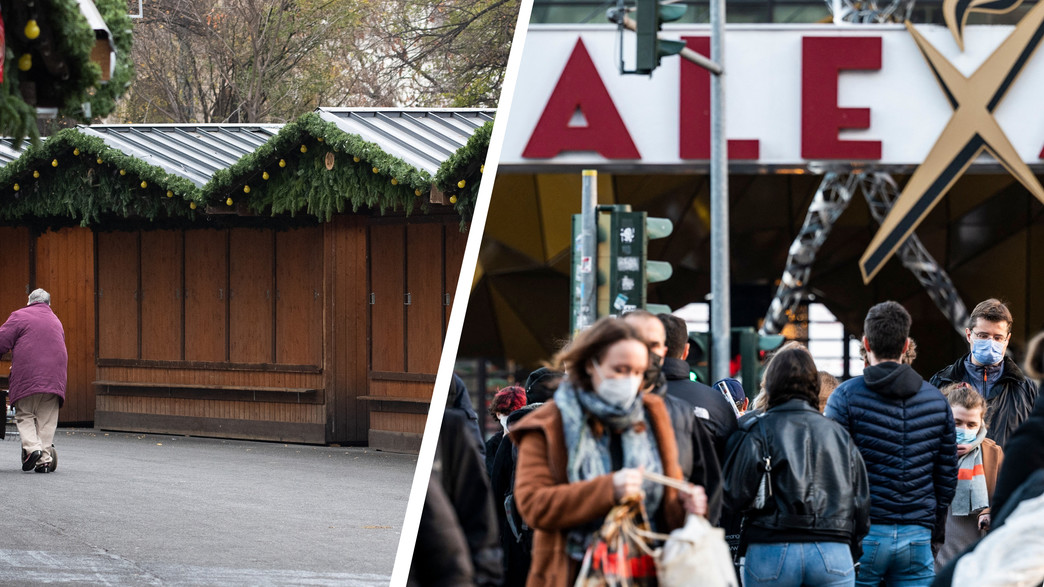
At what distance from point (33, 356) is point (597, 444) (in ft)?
37.8

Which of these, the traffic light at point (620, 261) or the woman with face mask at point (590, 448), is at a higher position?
the traffic light at point (620, 261)

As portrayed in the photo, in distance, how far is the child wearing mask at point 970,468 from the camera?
20.3ft

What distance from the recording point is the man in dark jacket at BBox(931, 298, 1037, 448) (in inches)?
258

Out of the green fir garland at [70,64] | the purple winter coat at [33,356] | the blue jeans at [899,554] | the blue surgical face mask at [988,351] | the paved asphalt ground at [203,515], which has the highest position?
the green fir garland at [70,64]

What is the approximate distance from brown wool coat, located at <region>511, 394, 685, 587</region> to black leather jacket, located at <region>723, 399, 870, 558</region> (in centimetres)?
132

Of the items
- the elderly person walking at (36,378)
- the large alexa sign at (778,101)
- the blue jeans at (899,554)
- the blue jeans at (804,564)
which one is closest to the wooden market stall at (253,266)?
the large alexa sign at (778,101)

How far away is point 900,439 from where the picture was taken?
5.47m

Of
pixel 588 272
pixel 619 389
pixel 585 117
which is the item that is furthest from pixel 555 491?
pixel 585 117

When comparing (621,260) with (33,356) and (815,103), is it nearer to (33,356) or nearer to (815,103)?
(815,103)

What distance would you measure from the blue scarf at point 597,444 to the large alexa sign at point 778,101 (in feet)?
35.0

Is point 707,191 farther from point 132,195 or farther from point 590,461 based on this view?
point 590,461

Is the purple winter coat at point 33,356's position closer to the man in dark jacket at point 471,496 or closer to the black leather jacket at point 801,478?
the black leather jacket at point 801,478

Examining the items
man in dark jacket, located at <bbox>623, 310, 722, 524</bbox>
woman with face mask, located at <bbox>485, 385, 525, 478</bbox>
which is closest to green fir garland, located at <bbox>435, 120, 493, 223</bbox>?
woman with face mask, located at <bbox>485, 385, 525, 478</bbox>

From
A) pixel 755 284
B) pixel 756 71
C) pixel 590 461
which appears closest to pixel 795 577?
pixel 590 461
